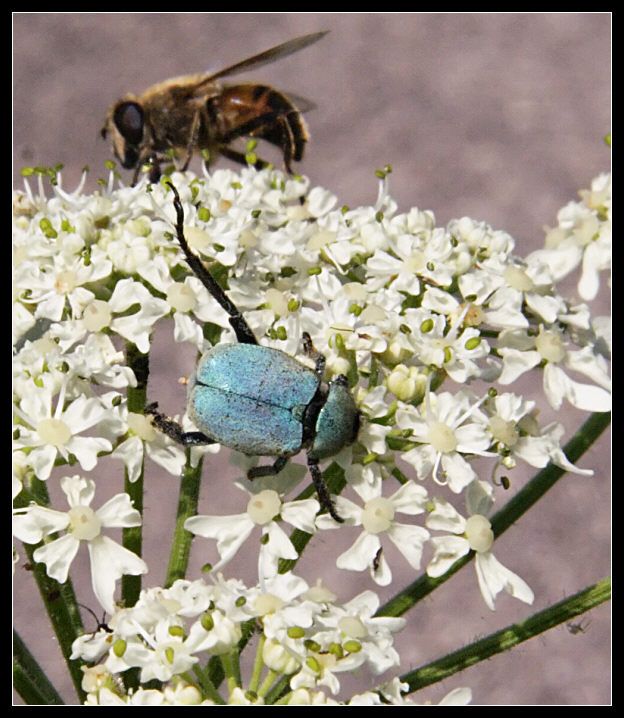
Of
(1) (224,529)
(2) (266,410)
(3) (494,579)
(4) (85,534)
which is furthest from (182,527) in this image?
(3) (494,579)

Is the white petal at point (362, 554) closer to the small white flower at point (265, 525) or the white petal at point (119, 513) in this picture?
the small white flower at point (265, 525)

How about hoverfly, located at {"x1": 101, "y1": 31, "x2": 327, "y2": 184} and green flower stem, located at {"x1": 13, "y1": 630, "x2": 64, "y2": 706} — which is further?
hoverfly, located at {"x1": 101, "y1": 31, "x2": 327, "y2": 184}

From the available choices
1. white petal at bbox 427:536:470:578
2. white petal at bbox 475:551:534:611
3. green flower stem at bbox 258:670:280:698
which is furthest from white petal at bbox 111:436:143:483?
white petal at bbox 475:551:534:611

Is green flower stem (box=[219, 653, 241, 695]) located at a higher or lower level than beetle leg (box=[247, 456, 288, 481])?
lower

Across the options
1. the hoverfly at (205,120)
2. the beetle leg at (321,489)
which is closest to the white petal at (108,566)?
the beetle leg at (321,489)

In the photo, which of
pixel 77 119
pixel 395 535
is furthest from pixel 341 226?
pixel 77 119

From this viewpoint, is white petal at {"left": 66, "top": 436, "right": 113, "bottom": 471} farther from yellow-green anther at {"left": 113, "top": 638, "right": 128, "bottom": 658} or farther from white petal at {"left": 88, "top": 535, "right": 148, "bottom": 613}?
yellow-green anther at {"left": 113, "top": 638, "right": 128, "bottom": 658}
